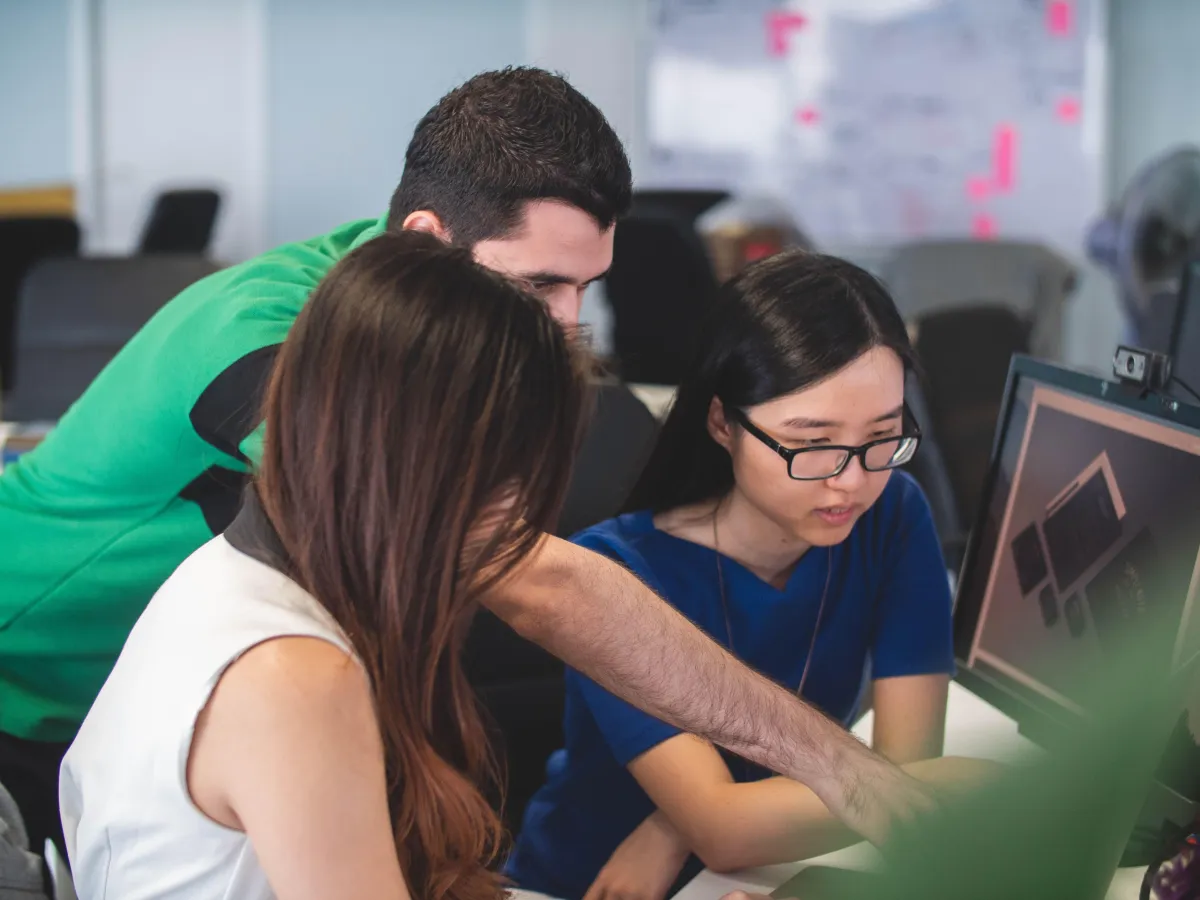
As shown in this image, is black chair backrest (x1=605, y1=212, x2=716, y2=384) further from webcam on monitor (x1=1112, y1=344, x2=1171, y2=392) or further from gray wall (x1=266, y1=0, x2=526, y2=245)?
gray wall (x1=266, y1=0, x2=526, y2=245)

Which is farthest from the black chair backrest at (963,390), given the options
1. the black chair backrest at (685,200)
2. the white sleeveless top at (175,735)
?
the white sleeveless top at (175,735)

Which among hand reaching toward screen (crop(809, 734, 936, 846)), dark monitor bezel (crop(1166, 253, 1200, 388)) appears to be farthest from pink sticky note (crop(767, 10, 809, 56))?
hand reaching toward screen (crop(809, 734, 936, 846))

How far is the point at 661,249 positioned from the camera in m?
3.39

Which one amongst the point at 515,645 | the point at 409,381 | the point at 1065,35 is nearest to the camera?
the point at 409,381

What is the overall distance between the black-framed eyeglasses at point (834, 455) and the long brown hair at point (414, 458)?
51cm

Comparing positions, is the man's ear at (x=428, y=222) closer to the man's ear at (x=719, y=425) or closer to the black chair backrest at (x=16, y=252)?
the man's ear at (x=719, y=425)

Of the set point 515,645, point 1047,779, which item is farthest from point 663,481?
point 1047,779

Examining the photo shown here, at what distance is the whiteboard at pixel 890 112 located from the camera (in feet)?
17.3

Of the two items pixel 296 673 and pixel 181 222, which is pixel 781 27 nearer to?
pixel 181 222

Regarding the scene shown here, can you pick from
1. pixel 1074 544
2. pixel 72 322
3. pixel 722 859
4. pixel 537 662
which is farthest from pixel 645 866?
pixel 72 322

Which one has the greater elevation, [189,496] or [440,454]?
[440,454]

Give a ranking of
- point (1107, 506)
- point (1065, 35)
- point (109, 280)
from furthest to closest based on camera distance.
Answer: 1. point (1065, 35)
2. point (109, 280)
3. point (1107, 506)

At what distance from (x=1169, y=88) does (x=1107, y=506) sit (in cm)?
459

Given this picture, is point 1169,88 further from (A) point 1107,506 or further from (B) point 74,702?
(B) point 74,702
